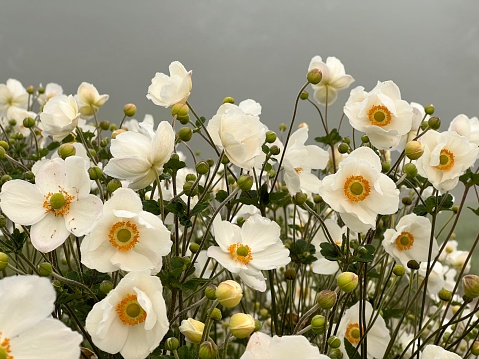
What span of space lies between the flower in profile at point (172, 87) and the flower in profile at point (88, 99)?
0.31 metres

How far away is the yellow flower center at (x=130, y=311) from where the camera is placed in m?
0.86

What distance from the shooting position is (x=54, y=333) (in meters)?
0.62

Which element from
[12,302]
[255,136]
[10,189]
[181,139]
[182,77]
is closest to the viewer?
[12,302]

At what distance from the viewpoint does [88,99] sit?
1.60 metres

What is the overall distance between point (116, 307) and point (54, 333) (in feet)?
0.78

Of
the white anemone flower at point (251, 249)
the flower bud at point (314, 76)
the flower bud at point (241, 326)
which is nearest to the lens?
the flower bud at point (241, 326)

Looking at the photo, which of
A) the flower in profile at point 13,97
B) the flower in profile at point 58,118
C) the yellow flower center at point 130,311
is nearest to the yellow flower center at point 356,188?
the yellow flower center at point 130,311

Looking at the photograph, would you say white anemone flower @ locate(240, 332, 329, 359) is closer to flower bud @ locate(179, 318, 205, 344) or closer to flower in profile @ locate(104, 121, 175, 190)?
flower bud @ locate(179, 318, 205, 344)

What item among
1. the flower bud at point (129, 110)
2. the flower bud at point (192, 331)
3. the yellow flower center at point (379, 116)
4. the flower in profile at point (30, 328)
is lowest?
the flower bud at point (192, 331)

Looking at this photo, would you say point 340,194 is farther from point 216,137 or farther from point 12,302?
point 12,302

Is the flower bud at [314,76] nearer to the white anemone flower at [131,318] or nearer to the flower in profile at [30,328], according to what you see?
the white anemone flower at [131,318]

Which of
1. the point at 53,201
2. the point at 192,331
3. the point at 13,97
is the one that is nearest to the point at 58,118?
the point at 53,201

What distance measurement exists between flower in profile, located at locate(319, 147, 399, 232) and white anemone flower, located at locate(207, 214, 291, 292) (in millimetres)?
134

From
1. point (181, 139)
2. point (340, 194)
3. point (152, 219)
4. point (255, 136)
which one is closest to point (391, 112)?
point (340, 194)
